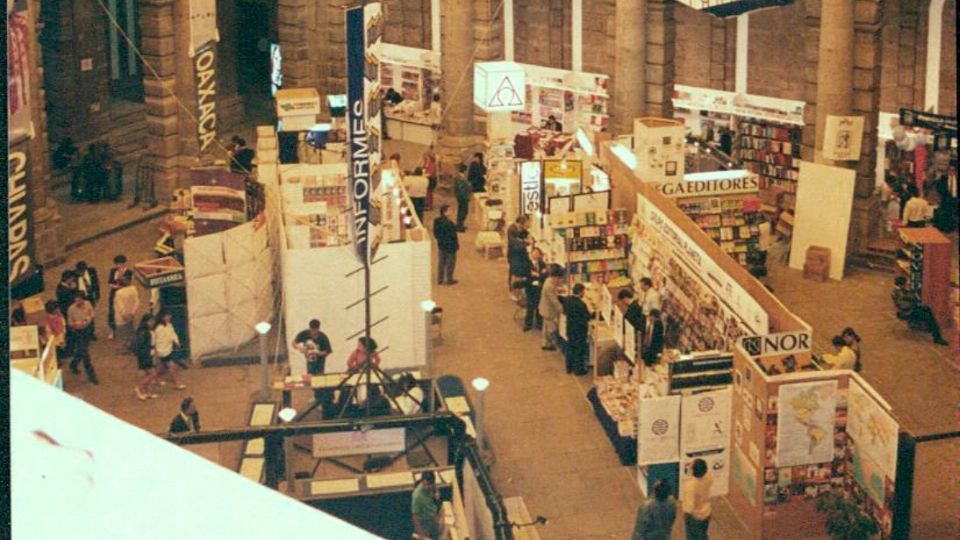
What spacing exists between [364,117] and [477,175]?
1427 centimetres

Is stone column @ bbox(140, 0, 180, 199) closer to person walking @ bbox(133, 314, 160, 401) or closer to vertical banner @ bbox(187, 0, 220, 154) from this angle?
vertical banner @ bbox(187, 0, 220, 154)

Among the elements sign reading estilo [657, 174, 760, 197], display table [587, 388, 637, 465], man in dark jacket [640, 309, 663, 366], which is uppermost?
sign reading estilo [657, 174, 760, 197]

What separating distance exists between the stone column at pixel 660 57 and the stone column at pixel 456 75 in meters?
4.19

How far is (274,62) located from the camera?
118 ft

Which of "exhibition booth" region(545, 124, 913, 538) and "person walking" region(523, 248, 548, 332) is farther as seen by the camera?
"person walking" region(523, 248, 548, 332)

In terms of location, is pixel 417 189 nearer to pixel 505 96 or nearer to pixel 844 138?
pixel 505 96

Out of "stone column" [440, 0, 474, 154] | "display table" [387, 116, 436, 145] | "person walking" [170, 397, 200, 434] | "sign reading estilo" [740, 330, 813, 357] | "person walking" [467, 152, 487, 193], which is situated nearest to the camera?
"sign reading estilo" [740, 330, 813, 357]

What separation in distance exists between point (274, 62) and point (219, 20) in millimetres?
3466

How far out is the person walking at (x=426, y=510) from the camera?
1468cm

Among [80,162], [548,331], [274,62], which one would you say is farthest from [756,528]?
[274,62]

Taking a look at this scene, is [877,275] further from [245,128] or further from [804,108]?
[245,128]

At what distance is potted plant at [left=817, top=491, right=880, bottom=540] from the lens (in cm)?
1488

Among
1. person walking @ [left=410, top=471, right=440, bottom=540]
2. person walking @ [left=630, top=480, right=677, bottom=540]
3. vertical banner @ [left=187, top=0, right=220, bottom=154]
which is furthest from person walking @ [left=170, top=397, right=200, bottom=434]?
vertical banner @ [left=187, top=0, right=220, bottom=154]

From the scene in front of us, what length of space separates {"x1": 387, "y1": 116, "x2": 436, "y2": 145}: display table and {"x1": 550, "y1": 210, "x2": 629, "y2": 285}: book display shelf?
12764 mm
